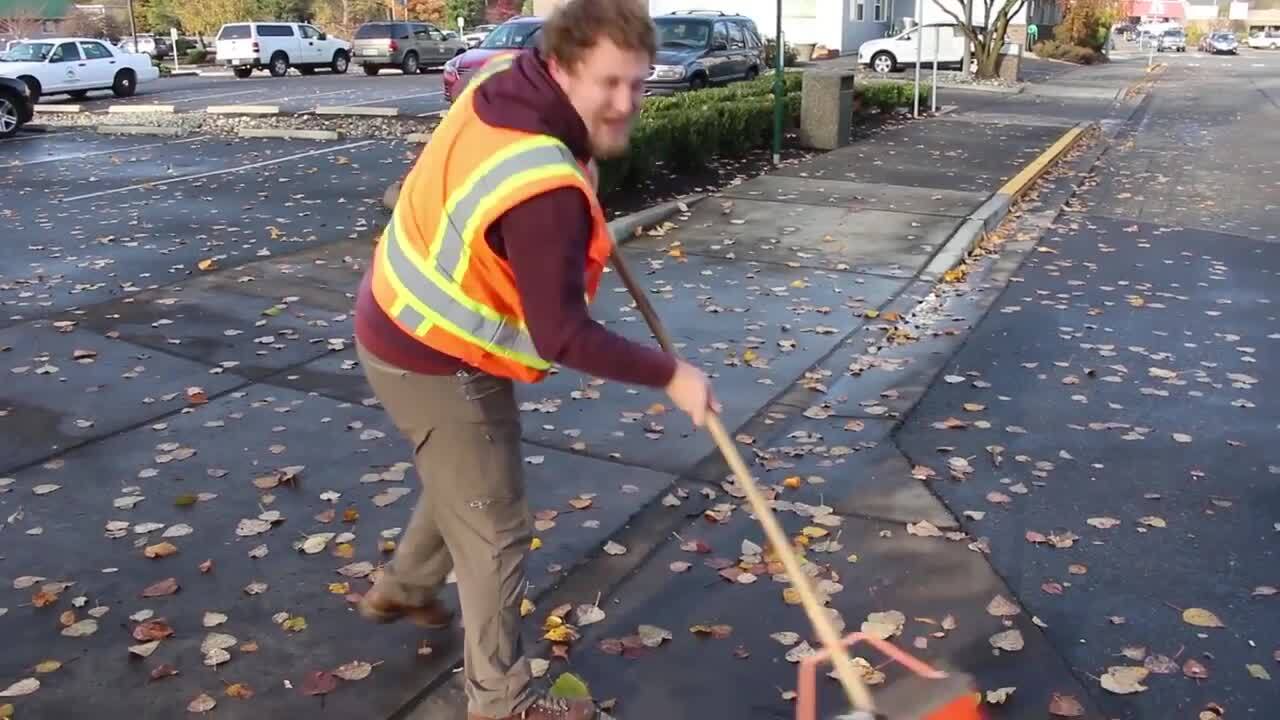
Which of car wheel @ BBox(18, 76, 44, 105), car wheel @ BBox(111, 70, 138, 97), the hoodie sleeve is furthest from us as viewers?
car wheel @ BBox(111, 70, 138, 97)

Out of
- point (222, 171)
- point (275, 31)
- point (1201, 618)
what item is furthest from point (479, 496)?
point (275, 31)

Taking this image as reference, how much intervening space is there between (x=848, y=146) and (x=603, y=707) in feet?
42.5

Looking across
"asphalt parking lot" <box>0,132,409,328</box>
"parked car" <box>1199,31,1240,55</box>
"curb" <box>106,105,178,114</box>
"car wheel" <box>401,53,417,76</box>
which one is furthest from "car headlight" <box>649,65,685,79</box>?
"parked car" <box>1199,31,1240,55</box>

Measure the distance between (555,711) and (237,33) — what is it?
122 feet

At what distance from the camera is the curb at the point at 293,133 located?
55.5ft

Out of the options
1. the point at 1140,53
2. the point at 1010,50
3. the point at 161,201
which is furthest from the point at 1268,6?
the point at 161,201

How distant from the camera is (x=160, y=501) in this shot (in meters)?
4.50

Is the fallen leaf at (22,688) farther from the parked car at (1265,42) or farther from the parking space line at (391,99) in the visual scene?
the parked car at (1265,42)

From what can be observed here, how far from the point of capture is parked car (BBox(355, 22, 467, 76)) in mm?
36219

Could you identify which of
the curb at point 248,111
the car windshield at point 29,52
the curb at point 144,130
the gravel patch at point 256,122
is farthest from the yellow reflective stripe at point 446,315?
the car windshield at point 29,52

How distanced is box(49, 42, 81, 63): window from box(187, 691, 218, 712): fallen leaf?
26667 mm

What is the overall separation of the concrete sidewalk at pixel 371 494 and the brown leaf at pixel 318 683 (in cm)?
3

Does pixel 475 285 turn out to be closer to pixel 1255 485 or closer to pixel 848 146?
pixel 1255 485

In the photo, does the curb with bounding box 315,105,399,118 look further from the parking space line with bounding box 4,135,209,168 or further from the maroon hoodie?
the maroon hoodie
